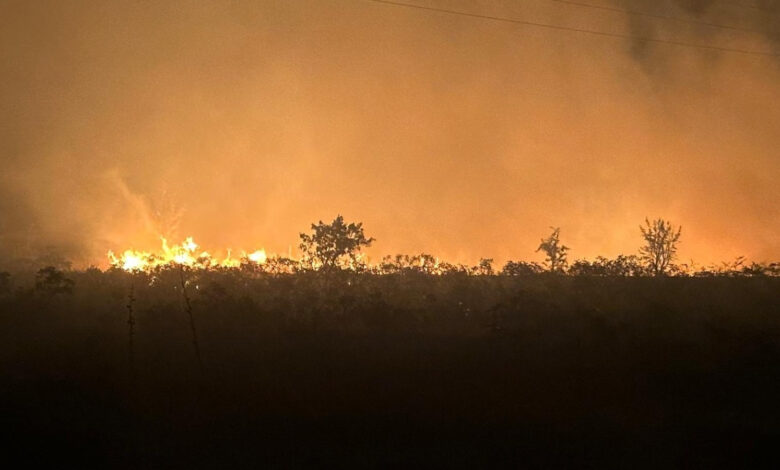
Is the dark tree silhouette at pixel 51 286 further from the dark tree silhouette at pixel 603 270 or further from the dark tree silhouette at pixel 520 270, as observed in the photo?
the dark tree silhouette at pixel 603 270

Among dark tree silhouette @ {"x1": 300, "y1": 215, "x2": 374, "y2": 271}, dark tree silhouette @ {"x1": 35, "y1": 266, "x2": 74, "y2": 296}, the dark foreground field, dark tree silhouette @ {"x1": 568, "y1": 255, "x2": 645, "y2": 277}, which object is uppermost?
dark tree silhouette @ {"x1": 300, "y1": 215, "x2": 374, "y2": 271}

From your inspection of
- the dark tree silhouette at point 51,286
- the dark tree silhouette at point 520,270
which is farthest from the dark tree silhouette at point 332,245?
the dark tree silhouette at point 51,286

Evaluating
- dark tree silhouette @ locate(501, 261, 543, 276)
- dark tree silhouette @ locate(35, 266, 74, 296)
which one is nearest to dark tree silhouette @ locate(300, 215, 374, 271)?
dark tree silhouette @ locate(501, 261, 543, 276)

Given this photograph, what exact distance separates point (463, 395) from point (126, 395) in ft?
22.3

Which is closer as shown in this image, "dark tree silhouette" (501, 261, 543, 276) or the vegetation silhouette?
the vegetation silhouette

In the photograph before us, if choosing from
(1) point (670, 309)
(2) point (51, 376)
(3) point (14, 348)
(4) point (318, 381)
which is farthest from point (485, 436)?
(1) point (670, 309)

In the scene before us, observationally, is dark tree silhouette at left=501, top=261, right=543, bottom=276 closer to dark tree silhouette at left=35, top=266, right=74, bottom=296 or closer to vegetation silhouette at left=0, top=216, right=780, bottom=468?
vegetation silhouette at left=0, top=216, right=780, bottom=468

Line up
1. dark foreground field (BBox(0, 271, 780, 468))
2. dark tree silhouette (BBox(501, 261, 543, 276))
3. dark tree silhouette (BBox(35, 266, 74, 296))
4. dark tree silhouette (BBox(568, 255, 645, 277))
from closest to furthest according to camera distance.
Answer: dark foreground field (BBox(0, 271, 780, 468)) → dark tree silhouette (BBox(35, 266, 74, 296)) → dark tree silhouette (BBox(568, 255, 645, 277)) → dark tree silhouette (BBox(501, 261, 543, 276))

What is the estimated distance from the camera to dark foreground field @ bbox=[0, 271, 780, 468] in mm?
11852

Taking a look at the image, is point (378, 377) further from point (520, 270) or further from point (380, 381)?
point (520, 270)

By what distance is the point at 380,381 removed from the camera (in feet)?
50.9

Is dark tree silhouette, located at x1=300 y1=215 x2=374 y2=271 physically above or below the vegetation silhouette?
above

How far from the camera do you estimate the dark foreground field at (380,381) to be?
11852 mm

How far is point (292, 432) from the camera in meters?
12.4
